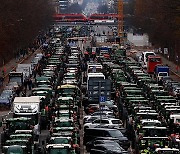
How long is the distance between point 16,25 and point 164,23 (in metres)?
20.3

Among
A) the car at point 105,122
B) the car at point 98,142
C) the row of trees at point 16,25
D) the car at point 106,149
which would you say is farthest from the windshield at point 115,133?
the row of trees at point 16,25

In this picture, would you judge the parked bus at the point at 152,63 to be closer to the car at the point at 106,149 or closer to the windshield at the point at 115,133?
the windshield at the point at 115,133

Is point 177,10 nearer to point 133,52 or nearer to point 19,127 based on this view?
point 133,52

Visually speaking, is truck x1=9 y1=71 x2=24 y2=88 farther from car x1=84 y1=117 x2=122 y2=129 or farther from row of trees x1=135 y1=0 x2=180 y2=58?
row of trees x1=135 y1=0 x2=180 y2=58

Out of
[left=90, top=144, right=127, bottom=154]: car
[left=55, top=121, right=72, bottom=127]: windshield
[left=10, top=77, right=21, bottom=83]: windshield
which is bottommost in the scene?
[left=10, top=77, right=21, bottom=83]: windshield

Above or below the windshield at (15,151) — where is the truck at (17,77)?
below

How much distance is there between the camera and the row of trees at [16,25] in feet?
285

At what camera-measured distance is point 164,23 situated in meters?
104

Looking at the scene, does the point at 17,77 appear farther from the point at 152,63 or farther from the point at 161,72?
the point at 152,63

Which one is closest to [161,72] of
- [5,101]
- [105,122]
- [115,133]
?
[5,101]

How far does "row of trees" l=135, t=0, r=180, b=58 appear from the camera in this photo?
9307cm

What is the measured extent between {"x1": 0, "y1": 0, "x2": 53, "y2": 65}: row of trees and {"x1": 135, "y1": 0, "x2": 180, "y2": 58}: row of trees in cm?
1904

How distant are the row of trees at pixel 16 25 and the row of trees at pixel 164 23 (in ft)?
62.5

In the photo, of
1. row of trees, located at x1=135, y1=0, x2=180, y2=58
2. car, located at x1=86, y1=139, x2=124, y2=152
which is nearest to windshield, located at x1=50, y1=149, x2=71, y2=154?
car, located at x1=86, y1=139, x2=124, y2=152
